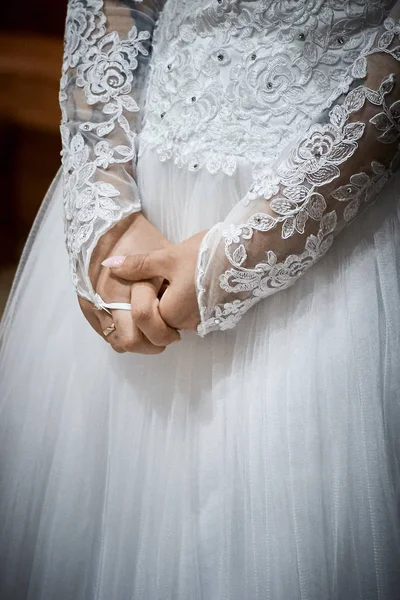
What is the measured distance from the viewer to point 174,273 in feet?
2.06

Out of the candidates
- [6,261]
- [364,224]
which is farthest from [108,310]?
[6,261]

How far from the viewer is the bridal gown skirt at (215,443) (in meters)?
0.58

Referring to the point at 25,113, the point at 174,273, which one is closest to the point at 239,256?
the point at 174,273

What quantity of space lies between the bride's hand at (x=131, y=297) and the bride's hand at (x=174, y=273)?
0.01 metres

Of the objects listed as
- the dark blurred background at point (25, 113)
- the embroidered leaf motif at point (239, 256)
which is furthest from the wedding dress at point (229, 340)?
the dark blurred background at point (25, 113)

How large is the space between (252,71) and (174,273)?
0.25 m

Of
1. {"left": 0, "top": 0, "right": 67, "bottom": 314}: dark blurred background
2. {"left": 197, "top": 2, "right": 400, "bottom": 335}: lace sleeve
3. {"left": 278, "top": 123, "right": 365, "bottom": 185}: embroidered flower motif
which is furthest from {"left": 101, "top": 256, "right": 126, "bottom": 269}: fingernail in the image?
{"left": 0, "top": 0, "right": 67, "bottom": 314}: dark blurred background

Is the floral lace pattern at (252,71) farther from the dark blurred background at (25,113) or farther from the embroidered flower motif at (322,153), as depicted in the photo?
the dark blurred background at (25,113)

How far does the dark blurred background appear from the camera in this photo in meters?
1.45

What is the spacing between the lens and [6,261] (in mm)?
1671

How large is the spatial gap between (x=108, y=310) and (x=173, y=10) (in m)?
0.39

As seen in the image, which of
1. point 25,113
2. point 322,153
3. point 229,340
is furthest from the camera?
point 25,113

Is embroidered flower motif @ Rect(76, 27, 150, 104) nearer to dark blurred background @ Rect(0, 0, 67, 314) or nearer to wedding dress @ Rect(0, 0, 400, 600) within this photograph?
wedding dress @ Rect(0, 0, 400, 600)

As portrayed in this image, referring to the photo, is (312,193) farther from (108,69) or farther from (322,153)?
(108,69)
